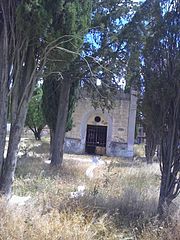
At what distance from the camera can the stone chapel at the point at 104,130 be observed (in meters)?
27.9

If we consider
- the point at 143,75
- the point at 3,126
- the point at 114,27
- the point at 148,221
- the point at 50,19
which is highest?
the point at 114,27

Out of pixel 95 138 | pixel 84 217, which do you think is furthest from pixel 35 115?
pixel 84 217

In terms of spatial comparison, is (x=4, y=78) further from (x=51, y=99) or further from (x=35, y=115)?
(x=35, y=115)

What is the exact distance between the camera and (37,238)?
4.32 metres

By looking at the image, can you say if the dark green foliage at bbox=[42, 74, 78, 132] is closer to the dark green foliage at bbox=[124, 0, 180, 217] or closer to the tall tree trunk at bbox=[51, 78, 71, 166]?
the tall tree trunk at bbox=[51, 78, 71, 166]

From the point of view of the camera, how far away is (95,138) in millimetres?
29547

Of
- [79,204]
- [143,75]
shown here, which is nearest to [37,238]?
[79,204]

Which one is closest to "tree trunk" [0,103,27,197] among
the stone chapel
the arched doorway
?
the stone chapel

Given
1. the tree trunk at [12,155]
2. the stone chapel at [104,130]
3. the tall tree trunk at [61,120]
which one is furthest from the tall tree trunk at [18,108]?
the stone chapel at [104,130]

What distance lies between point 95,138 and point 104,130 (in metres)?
1.14

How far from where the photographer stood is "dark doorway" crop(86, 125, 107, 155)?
29.0m

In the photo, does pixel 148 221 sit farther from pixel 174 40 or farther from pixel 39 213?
pixel 174 40

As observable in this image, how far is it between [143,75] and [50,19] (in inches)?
94.7

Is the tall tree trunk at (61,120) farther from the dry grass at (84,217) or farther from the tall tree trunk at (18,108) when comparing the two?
the tall tree trunk at (18,108)
